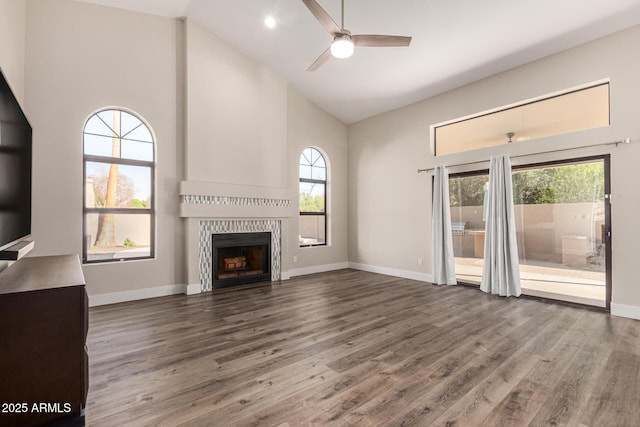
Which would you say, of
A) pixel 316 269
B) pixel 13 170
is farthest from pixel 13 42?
pixel 316 269

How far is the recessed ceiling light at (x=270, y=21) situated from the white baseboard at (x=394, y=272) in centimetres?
495

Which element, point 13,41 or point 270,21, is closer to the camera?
point 13,41

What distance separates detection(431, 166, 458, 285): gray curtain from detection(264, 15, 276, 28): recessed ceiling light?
3.62 meters

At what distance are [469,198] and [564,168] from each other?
136 cm

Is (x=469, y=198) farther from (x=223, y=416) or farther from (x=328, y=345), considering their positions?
(x=223, y=416)

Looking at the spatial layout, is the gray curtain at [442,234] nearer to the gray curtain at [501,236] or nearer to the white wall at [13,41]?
the gray curtain at [501,236]

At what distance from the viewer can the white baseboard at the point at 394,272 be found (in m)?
5.49

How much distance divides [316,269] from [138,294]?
11.2 feet

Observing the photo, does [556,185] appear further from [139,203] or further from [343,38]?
[139,203]

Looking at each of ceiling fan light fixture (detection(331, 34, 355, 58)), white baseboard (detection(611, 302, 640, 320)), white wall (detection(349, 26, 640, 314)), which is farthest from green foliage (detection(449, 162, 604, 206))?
ceiling fan light fixture (detection(331, 34, 355, 58))

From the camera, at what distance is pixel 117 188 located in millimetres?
4309

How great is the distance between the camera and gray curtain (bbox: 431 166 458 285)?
5125mm

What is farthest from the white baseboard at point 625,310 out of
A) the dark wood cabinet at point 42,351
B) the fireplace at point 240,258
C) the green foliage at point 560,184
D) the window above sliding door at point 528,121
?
the dark wood cabinet at point 42,351

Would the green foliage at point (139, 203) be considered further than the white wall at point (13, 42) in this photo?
Yes
